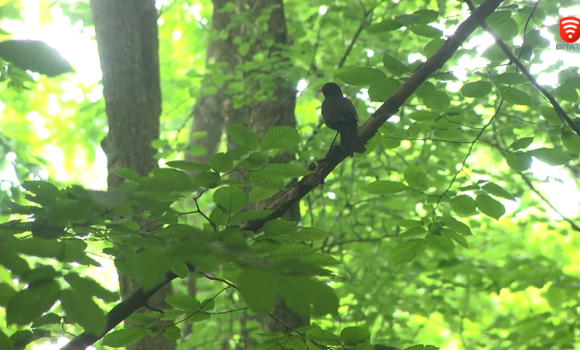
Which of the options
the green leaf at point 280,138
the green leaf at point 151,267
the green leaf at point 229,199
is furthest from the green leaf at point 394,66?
the green leaf at point 151,267

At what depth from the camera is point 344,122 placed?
2094mm

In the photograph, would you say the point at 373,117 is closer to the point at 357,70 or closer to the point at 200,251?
the point at 357,70

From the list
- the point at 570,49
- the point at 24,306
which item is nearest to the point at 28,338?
the point at 24,306

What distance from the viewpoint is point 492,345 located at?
176 inches

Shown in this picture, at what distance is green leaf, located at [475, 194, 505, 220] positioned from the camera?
1.80m

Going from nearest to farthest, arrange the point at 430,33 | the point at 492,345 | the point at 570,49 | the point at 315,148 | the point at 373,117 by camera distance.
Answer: the point at 373,117 < the point at 430,33 < the point at 570,49 < the point at 315,148 < the point at 492,345

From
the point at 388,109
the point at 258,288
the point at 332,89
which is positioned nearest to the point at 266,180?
the point at 388,109

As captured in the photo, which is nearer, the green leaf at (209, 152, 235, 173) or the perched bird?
the green leaf at (209, 152, 235, 173)

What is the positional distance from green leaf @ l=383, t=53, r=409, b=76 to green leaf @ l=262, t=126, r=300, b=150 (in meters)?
0.48

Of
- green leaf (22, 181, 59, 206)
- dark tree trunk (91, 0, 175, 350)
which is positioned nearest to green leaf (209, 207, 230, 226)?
green leaf (22, 181, 59, 206)

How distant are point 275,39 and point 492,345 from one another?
3.39 meters

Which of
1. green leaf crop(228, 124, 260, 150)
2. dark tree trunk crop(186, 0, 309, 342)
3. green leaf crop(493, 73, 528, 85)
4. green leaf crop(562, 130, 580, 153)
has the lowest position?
green leaf crop(228, 124, 260, 150)

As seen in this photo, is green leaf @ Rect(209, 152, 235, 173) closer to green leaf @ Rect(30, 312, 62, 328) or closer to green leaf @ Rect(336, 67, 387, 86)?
green leaf @ Rect(336, 67, 387, 86)

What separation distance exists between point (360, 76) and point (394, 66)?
0.12 m
